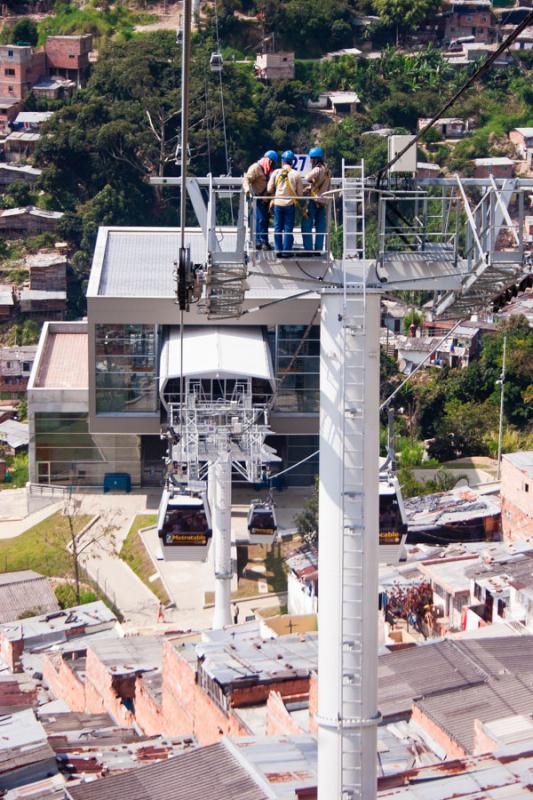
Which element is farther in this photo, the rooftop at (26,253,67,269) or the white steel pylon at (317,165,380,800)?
the rooftop at (26,253,67,269)

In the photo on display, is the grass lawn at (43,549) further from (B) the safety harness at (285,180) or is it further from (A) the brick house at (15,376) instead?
(B) the safety harness at (285,180)

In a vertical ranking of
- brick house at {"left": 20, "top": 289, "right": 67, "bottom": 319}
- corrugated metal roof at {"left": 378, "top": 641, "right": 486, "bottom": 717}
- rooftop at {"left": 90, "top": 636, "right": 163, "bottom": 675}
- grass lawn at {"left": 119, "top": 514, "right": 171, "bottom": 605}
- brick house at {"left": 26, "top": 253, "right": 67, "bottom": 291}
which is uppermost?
corrugated metal roof at {"left": 378, "top": 641, "right": 486, "bottom": 717}

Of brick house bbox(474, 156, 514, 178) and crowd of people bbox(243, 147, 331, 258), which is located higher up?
crowd of people bbox(243, 147, 331, 258)

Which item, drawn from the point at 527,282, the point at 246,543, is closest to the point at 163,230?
the point at 246,543

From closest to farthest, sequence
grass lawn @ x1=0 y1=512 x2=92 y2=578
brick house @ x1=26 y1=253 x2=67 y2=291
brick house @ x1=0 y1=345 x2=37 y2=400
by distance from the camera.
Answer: grass lawn @ x1=0 y1=512 x2=92 y2=578, brick house @ x1=0 y1=345 x2=37 y2=400, brick house @ x1=26 y1=253 x2=67 y2=291

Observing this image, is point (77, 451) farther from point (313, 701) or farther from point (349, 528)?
point (349, 528)

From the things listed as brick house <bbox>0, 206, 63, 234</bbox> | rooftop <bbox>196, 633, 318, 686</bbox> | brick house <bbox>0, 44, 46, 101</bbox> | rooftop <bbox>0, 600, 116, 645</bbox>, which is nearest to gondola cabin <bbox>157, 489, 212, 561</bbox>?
rooftop <bbox>196, 633, 318, 686</bbox>

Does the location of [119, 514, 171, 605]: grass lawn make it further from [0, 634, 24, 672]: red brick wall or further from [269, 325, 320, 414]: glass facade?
[269, 325, 320, 414]: glass facade
